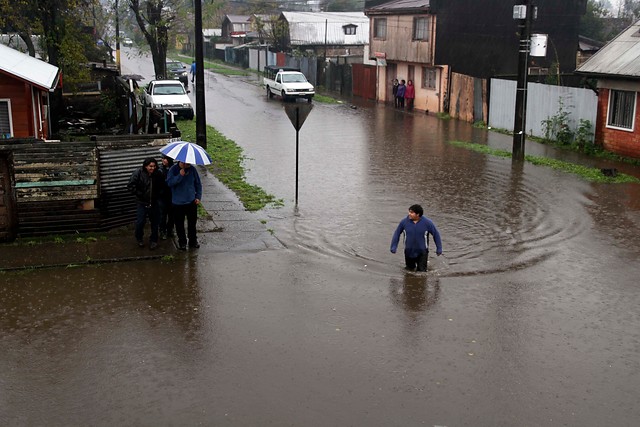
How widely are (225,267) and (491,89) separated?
20.6 m

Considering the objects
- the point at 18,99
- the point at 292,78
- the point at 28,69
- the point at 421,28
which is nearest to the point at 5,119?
the point at 18,99

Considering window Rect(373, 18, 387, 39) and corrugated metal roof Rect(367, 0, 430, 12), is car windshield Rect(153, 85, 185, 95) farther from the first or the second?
window Rect(373, 18, 387, 39)

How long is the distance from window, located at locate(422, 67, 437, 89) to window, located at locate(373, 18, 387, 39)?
174 inches

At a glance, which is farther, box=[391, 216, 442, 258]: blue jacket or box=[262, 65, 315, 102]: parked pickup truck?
box=[262, 65, 315, 102]: parked pickup truck

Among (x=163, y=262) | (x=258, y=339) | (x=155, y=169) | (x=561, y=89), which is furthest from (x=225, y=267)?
(x=561, y=89)

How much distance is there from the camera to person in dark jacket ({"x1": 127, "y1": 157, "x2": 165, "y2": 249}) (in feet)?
40.4

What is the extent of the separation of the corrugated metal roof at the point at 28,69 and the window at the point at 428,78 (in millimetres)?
20226

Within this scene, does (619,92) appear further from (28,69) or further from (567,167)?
(28,69)

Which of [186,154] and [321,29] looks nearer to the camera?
[186,154]

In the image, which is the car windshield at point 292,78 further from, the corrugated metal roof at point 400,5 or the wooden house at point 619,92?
the wooden house at point 619,92

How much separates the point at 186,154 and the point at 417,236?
12.3ft

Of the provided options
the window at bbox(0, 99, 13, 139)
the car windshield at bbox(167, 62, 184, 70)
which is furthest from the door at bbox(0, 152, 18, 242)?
the car windshield at bbox(167, 62, 184, 70)

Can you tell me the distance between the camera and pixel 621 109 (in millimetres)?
22250

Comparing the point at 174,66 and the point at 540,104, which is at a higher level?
the point at 174,66
